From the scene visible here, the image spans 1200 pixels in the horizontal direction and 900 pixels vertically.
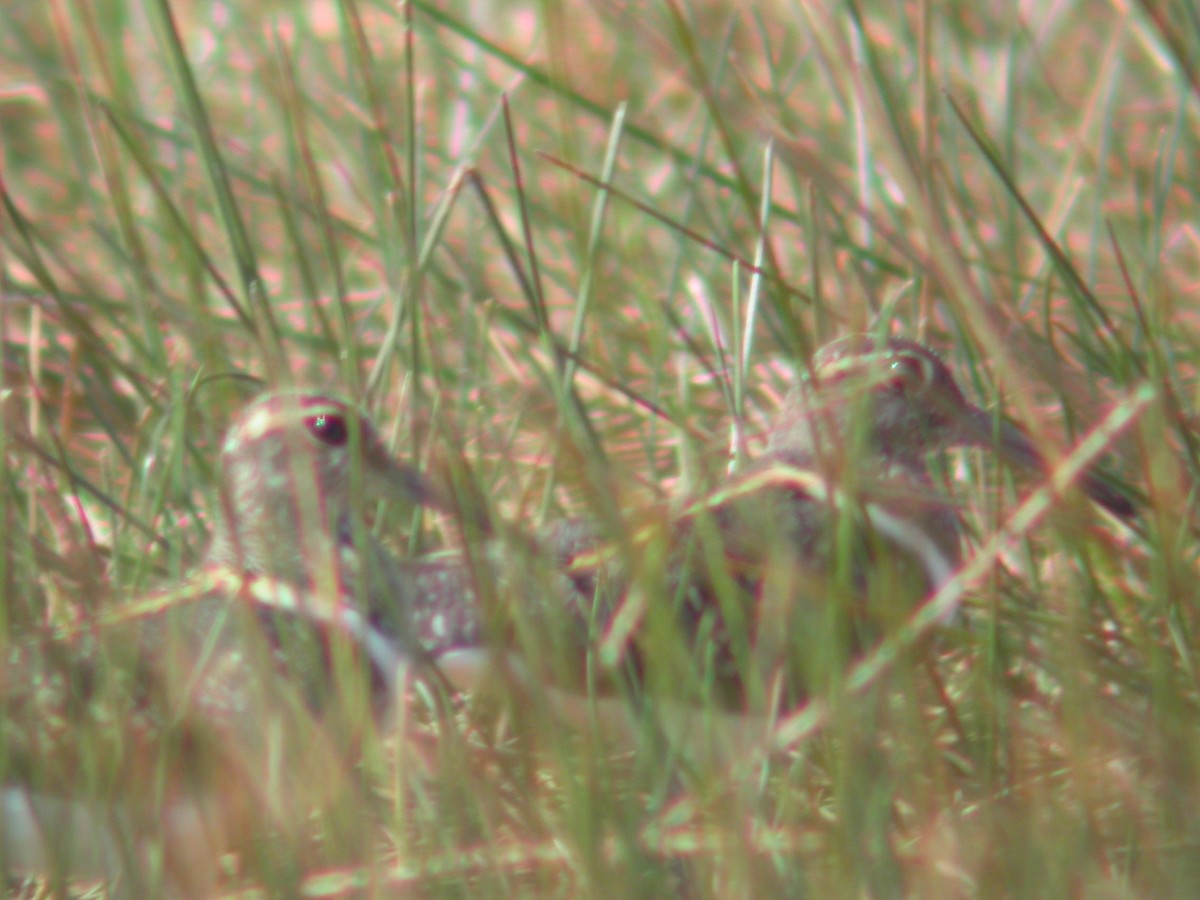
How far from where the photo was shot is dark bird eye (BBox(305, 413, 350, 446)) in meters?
2.04

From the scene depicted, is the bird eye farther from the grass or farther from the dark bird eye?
the dark bird eye

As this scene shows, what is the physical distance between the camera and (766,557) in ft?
4.60

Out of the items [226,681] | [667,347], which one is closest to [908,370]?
[667,347]

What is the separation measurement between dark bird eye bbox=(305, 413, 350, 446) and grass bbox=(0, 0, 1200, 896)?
0.34ft

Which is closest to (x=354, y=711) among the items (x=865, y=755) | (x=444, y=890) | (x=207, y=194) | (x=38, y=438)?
(x=444, y=890)

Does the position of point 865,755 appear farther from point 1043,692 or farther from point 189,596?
point 189,596

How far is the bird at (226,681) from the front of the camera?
1418 mm

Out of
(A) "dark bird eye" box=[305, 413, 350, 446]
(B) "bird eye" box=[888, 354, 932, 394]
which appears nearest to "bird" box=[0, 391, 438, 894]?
(A) "dark bird eye" box=[305, 413, 350, 446]

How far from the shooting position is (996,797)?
1438 millimetres

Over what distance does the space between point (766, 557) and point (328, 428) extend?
33.5 inches

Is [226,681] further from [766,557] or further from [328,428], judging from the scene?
[766,557]

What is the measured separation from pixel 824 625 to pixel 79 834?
95 cm

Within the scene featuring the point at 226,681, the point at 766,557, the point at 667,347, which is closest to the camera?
the point at 766,557

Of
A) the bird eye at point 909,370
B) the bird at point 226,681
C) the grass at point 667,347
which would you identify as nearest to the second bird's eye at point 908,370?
the bird eye at point 909,370
